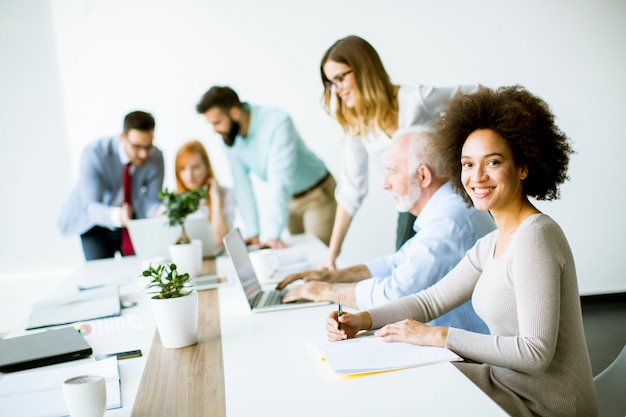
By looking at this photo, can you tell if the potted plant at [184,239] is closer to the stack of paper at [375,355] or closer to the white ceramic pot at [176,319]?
the white ceramic pot at [176,319]

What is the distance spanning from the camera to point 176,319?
157 centimetres

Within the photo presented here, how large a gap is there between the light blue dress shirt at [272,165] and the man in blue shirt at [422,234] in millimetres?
1463

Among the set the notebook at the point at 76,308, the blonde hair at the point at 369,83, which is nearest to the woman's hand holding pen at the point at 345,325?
the notebook at the point at 76,308

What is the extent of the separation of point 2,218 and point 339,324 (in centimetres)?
398

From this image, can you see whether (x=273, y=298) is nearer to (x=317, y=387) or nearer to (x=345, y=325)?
(x=345, y=325)

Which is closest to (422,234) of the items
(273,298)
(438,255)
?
(438,255)

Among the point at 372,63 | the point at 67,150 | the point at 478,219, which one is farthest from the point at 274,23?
the point at 478,219

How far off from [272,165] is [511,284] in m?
2.50

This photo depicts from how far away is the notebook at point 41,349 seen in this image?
4.89 ft

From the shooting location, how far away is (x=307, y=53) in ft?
15.9

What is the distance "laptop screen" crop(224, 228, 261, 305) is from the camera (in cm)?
200

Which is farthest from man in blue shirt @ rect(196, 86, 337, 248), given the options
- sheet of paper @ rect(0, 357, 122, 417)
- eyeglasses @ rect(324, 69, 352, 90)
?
sheet of paper @ rect(0, 357, 122, 417)

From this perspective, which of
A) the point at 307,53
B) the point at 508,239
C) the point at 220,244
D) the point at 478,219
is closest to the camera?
the point at 508,239

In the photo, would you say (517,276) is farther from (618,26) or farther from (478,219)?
(618,26)
